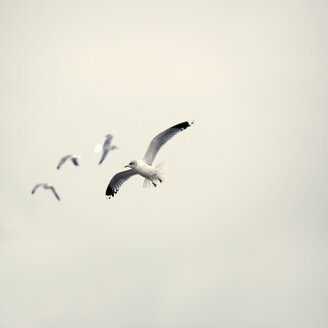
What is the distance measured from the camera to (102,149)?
21.3m

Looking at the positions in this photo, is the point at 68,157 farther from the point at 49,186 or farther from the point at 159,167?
the point at 159,167

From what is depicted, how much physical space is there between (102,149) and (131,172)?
7.46 m

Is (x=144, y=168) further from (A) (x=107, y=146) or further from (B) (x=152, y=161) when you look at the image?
(A) (x=107, y=146)

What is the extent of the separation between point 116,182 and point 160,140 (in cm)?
344

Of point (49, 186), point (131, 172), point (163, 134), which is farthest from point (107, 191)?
point (49, 186)

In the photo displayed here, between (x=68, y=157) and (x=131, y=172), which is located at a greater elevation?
(x=131, y=172)

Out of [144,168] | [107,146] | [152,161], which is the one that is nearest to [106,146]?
[107,146]

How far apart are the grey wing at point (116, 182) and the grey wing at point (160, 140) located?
5.45ft

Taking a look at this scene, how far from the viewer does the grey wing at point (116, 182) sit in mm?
29078

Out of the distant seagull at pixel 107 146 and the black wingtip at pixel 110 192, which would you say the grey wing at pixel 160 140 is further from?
the distant seagull at pixel 107 146

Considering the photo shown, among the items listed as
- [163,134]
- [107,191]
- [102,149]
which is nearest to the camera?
[102,149]

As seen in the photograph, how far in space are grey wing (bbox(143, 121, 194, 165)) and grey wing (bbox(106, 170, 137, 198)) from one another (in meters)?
1.66

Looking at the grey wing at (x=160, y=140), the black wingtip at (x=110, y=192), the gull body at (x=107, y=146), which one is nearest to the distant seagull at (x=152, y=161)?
the grey wing at (x=160, y=140)

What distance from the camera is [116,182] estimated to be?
29672 mm
